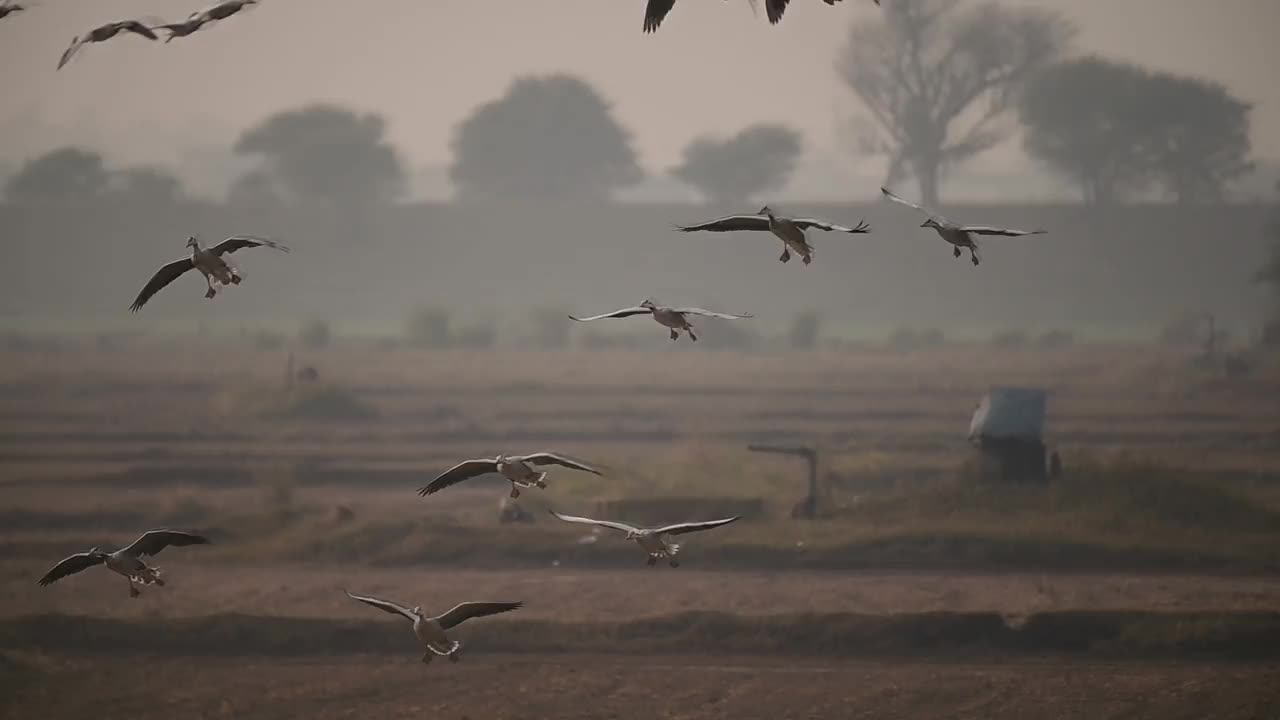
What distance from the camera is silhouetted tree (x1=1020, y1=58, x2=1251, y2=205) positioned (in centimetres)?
8969

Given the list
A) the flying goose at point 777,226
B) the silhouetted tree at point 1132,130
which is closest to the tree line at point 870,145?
the silhouetted tree at point 1132,130

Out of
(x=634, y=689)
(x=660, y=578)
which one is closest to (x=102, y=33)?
(x=634, y=689)

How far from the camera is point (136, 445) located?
124ft

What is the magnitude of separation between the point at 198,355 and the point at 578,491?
3591cm

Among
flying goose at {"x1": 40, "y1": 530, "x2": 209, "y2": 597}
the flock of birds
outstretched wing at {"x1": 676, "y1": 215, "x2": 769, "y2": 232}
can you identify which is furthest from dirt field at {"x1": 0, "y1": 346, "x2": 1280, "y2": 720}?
outstretched wing at {"x1": 676, "y1": 215, "x2": 769, "y2": 232}

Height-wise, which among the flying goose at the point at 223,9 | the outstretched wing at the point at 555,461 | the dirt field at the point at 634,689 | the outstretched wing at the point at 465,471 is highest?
the flying goose at the point at 223,9

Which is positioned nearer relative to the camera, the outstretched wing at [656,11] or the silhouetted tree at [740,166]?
the outstretched wing at [656,11]

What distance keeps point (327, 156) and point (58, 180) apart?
13.2m

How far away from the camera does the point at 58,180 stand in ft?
297

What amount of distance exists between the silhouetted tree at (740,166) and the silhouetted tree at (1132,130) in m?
12.6

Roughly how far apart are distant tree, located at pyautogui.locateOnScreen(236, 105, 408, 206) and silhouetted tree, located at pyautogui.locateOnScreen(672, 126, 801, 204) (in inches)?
603

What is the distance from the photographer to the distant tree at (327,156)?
9512cm

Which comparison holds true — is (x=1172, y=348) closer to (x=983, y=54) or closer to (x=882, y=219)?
(x=882, y=219)

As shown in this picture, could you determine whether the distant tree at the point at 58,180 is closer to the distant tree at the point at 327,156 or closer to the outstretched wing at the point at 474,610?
the distant tree at the point at 327,156
